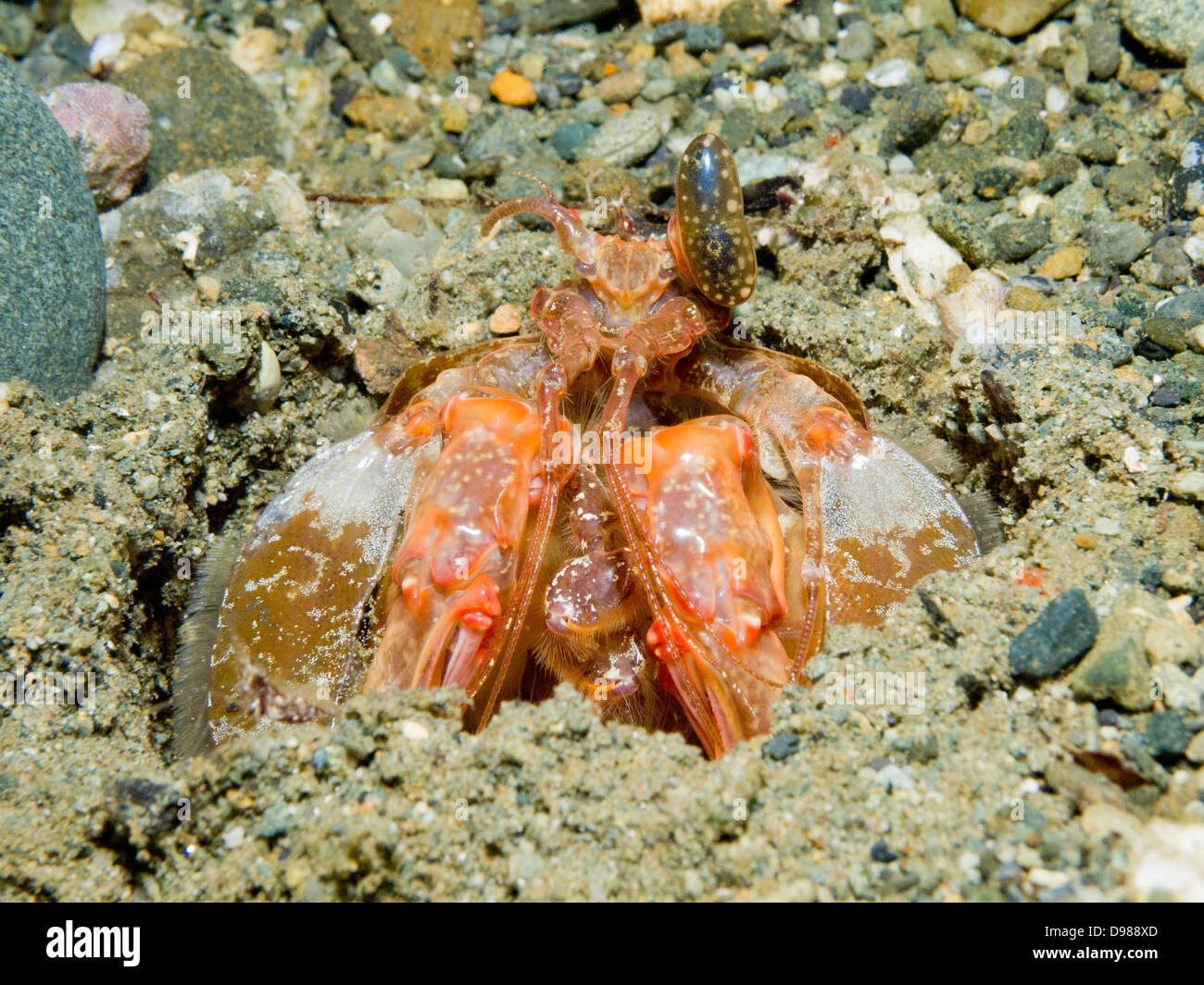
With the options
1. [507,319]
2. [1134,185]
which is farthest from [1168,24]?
[507,319]

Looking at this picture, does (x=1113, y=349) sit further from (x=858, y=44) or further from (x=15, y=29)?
(x=15, y=29)

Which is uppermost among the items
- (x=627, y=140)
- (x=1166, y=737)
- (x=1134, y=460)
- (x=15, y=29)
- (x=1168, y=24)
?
(x=15, y=29)

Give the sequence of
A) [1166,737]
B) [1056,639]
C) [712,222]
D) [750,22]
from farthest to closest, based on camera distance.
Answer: [750,22]
[712,222]
[1056,639]
[1166,737]

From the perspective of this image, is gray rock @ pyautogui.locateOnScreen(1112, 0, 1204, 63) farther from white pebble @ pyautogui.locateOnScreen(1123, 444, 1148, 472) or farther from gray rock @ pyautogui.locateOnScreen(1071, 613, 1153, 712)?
gray rock @ pyautogui.locateOnScreen(1071, 613, 1153, 712)

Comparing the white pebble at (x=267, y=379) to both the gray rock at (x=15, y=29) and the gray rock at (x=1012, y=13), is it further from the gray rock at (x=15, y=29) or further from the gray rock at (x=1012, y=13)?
the gray rock at (x=1012, y=13)


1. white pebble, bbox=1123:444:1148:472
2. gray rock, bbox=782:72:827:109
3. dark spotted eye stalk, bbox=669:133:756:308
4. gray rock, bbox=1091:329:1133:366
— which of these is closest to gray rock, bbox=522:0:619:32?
gray rock, bbox=782:72:827:109

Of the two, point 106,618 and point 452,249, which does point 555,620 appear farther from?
point 452,249

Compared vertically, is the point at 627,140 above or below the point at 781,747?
above
